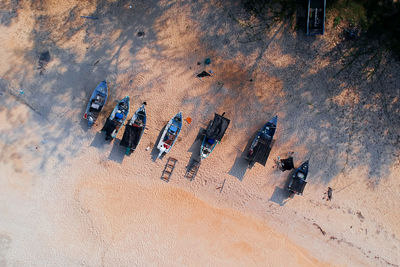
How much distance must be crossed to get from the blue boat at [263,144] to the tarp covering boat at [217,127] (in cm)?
201

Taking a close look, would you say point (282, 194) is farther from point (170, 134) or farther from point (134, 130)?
point (134, 130)

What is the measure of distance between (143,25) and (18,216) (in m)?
13.5

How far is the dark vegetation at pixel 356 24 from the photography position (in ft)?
51.5

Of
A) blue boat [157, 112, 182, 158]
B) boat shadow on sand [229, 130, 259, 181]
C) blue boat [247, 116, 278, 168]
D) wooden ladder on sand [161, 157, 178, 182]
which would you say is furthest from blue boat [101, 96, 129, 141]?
blue boat [247, 116, 278, 168]

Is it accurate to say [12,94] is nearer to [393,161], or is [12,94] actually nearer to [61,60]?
[61,60]

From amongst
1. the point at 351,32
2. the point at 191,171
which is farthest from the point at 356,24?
the point at 191,171

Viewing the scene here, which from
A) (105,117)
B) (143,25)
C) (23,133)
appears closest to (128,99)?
(105,117)

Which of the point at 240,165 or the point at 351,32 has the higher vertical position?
the point at 351,32

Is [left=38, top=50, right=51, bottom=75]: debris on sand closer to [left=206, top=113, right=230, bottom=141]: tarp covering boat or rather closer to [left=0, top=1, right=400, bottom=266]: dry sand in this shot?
[left=0, top=1, right=400, bottom=266]: dry sand

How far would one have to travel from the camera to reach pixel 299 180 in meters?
15.9

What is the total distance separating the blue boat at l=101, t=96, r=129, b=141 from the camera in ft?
51.4

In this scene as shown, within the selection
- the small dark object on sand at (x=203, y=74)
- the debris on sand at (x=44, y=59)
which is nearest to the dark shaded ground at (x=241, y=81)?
the debris on sand at (x=44, y=59)

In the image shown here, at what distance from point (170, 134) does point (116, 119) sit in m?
3.25

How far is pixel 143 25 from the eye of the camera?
15.9 m
